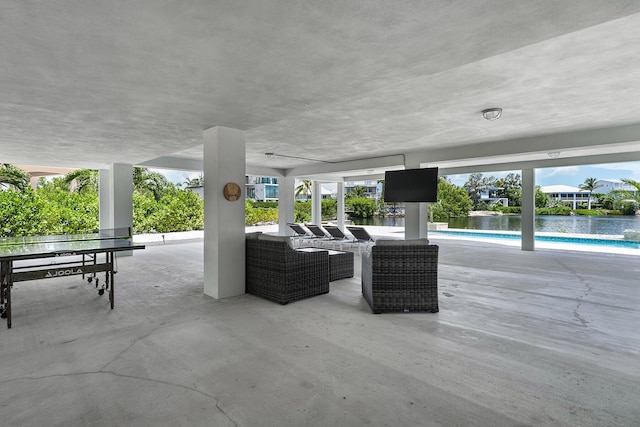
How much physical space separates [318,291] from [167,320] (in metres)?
2.08

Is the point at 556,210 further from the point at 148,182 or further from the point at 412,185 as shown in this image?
the point at 148,182

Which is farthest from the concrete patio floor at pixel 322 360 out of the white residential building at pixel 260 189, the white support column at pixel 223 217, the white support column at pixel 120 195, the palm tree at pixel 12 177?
the white residential building at pixel 260 189

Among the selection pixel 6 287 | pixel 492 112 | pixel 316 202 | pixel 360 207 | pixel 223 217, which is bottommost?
pixel 6 287

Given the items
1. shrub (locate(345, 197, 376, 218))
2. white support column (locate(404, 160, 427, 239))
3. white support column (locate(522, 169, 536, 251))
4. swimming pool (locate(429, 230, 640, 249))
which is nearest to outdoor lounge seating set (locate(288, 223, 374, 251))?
white support column (locate(404, 160, 427, 239))

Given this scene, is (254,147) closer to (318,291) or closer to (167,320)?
(318,291)

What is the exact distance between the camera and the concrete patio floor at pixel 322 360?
6.93 ft

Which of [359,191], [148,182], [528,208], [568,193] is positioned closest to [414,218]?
[528,208]

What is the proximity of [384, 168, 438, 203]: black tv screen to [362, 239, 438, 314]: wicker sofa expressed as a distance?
15.3 feet

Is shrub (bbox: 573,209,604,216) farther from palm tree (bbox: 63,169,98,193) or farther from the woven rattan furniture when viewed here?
palm tree (bbox: 63,169,98,193)

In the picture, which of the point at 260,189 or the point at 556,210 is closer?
the point at 556,210

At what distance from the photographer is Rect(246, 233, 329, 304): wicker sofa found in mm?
4449

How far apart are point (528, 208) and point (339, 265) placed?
24.4 ft

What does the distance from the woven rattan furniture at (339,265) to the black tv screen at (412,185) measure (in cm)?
336

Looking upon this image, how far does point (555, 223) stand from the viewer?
69.4ft
